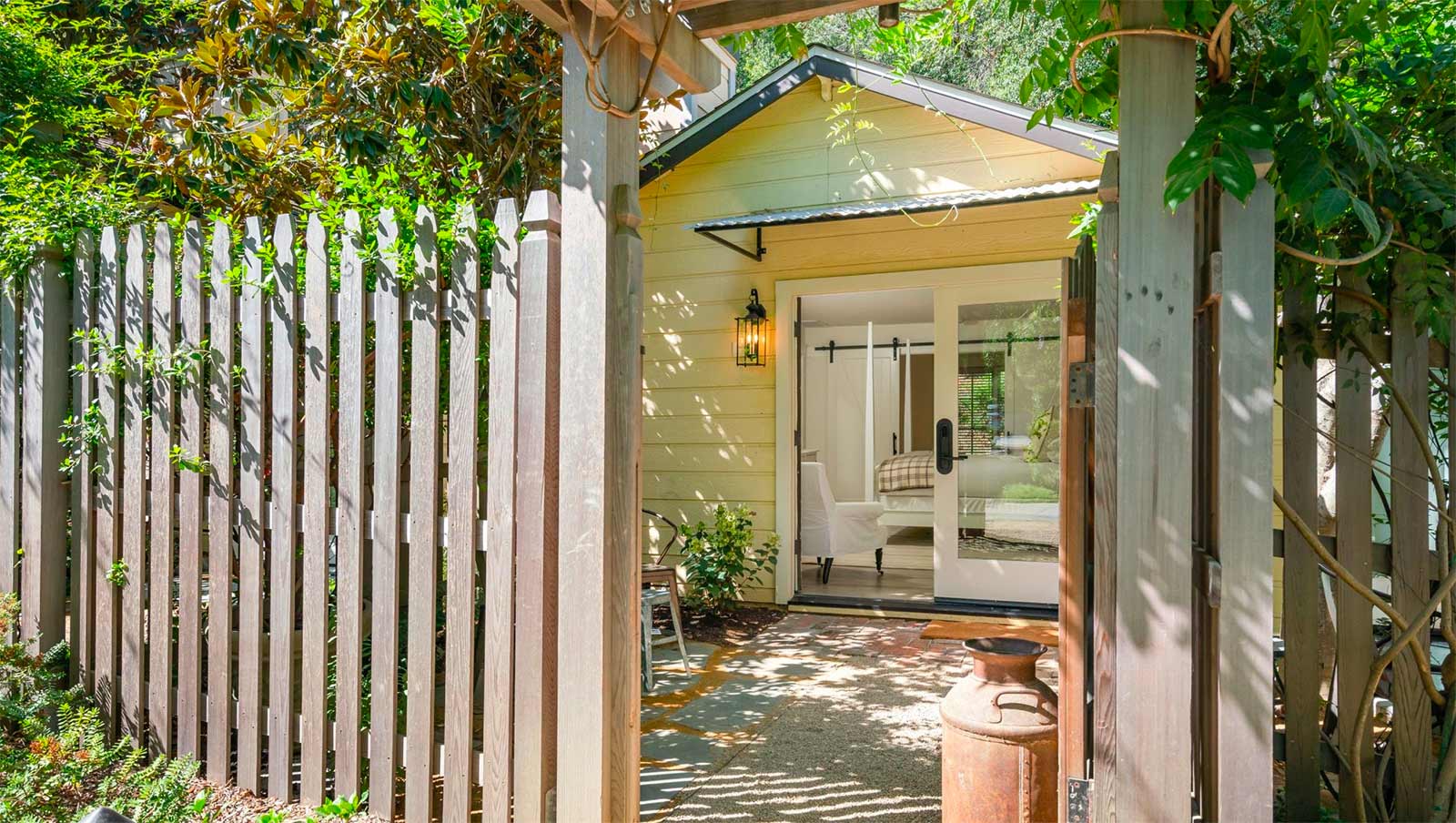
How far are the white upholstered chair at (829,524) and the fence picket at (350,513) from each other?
13.1ft

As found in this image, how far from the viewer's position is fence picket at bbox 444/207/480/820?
2.27m

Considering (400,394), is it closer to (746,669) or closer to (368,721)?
(368,721)

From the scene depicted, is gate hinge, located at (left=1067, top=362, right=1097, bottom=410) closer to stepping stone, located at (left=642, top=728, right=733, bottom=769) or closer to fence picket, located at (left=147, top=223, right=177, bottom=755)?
stepping stone, located at (left=642, top=728, right=733, bottom=769)

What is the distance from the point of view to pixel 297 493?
261cm

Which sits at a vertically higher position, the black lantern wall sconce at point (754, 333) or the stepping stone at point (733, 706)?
the black lantern wall sconce at point (754, 333)

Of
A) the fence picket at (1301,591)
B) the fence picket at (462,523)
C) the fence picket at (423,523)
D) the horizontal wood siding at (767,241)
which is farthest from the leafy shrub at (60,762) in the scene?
the horizontal wood siding at (767,241)

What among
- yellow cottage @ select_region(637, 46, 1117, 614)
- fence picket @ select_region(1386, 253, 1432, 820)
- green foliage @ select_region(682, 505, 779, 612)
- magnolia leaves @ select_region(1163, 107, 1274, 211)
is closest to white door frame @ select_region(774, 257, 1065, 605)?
yellow cottage @ select_region(637, 46, 1117, 614)

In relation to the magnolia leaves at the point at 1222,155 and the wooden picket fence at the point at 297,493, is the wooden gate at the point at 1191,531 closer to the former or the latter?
the magnolia leaves at the point at 1222,155

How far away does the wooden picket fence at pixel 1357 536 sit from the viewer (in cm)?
211

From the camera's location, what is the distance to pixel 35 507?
9.82ft

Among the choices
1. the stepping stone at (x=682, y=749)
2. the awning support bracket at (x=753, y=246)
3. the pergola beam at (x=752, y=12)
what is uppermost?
the awning support bracket at (x=753, y=246)

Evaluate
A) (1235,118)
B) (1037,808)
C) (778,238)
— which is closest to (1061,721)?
(1037,808)

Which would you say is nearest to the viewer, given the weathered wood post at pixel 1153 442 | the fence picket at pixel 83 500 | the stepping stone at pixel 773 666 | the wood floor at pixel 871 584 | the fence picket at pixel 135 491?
the weathered wood post at pixel 1153 442

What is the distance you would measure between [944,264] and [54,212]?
4.53 metres
